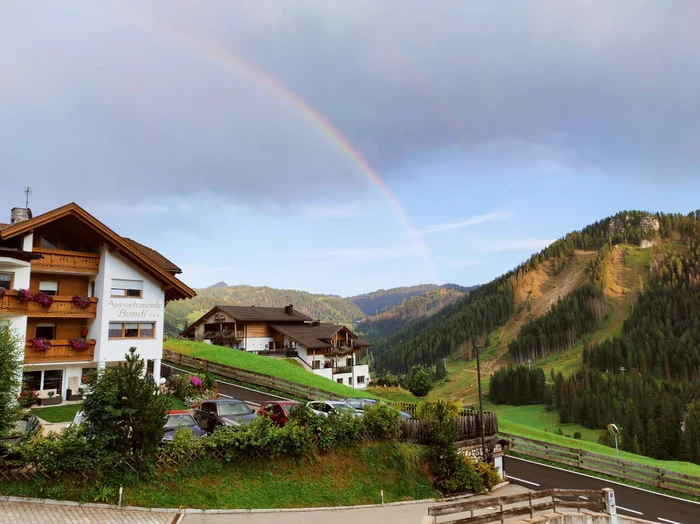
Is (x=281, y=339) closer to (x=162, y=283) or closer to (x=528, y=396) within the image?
(x=162, y=283)

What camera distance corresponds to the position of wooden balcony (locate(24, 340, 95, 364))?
2877 centimetres

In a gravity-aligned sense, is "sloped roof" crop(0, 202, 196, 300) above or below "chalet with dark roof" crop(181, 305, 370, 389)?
above

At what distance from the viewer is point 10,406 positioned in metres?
16.1

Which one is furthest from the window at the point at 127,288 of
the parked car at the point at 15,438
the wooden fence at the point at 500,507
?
the wooden fence at the point at 500,507

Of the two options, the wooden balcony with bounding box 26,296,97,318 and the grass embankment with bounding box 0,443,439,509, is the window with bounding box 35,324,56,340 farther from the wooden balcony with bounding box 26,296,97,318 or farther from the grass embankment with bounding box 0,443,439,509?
the grass embankment with bounding box 0,443,439,509

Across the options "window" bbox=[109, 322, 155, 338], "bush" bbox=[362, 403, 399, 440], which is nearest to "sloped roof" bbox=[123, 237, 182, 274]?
"window" bbox=[109, 322, 155, 338]

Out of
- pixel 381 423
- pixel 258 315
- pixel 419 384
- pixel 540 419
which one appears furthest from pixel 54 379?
pixel 540 419

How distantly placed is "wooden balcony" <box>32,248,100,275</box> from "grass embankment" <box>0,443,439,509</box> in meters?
18.6

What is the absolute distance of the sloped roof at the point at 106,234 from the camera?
2797cm

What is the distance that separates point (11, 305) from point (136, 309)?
7.54m

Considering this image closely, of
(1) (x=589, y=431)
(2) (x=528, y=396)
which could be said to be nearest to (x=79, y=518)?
(1) (x=589, y=431)

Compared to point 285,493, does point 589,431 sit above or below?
below

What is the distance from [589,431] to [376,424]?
14108 cm

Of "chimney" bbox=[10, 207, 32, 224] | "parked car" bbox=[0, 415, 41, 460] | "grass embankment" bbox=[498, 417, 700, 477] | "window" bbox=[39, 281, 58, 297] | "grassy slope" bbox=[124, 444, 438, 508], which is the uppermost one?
"chimney" bbox=[10, 207, 32, 224]
